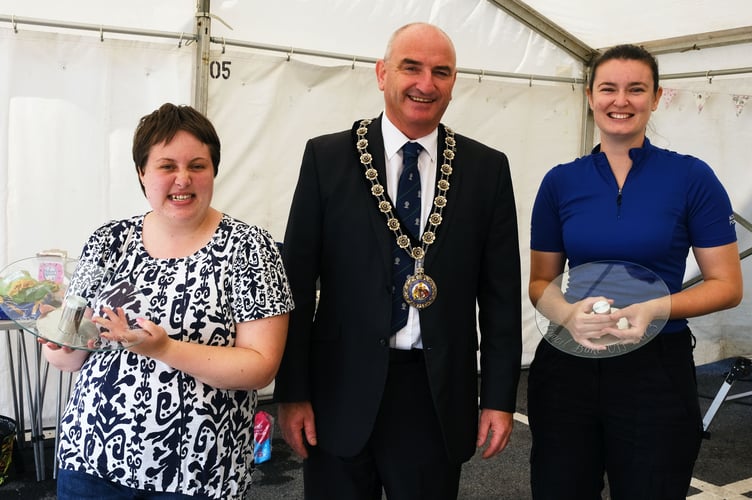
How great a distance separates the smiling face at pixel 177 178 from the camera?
4.51 ft

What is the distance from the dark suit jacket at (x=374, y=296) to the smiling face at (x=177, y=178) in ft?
0.95

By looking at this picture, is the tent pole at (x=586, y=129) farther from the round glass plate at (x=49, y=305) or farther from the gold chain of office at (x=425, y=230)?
the round glass plate at (x=49, y=305)

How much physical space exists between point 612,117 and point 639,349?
57 cm

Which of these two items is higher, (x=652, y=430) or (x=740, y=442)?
(x=652, y=430)

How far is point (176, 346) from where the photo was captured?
1263 mm

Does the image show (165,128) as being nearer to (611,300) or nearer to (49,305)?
(49,305)

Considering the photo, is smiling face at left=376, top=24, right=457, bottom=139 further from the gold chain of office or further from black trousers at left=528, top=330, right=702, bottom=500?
black trousers at left=528, top=330, right=702, bottom=500

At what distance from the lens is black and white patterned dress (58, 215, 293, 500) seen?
1314mm

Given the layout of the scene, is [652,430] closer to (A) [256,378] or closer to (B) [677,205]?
(B) [677,205]

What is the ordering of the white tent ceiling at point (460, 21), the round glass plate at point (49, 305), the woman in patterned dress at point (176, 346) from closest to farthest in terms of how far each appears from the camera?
1. the round glass plate at point (49, 305)
2. the woman in patterned dress at point (176, 346)
3. the white tent ceiling at point (460, 21)

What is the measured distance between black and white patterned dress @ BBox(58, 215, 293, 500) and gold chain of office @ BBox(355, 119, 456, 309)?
306mm

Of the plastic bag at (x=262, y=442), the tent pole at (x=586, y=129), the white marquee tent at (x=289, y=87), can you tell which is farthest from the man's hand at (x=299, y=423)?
the tent pole at (x=586, y=129)

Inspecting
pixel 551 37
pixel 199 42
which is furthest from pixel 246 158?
pixel 551 37

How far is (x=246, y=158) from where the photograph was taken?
406cm
